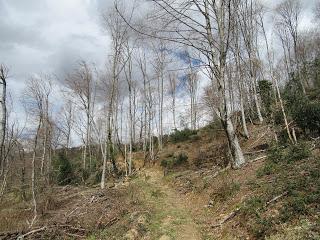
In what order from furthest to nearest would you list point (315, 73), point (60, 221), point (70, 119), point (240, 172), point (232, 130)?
point (70, 119) → point (315, 73) → point (232, 130) → point (240, 172) → point (60, 221)

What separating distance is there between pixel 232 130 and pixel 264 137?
670 cm

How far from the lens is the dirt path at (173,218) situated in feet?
26.2

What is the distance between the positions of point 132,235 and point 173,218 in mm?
1910

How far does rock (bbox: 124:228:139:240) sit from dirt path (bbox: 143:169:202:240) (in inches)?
23.7

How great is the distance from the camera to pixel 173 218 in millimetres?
9672

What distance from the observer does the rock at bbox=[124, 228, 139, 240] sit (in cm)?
802

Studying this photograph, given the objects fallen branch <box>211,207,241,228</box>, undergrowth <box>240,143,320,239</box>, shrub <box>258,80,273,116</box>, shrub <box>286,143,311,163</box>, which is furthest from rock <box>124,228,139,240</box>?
shrub <box>258,80,273,116</box>

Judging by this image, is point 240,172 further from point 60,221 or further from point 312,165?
point 60,221

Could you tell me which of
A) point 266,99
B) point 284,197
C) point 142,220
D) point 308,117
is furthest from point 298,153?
point 266,99

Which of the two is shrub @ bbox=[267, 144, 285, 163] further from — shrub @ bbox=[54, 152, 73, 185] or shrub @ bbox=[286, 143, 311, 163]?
shrub @ bbox=[54, 152, 73, 185]

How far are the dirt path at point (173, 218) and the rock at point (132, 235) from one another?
601mm

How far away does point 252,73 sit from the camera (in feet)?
77.1

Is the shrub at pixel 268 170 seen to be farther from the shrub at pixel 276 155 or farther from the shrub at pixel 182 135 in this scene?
the shrub at pixel 182 135

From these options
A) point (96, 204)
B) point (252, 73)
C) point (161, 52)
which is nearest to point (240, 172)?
point (96, 204)
